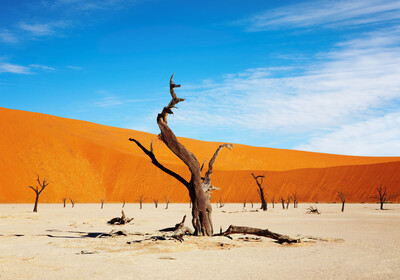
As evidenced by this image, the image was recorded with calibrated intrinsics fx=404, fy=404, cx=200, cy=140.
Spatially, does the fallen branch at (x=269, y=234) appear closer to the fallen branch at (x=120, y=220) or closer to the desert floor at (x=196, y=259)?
the desert floor at (x=196, y=259)

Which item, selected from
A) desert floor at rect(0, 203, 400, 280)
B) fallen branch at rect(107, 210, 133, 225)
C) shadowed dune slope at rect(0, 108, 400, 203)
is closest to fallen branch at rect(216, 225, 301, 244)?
desert floor at rect(0, 203, 400, 280)

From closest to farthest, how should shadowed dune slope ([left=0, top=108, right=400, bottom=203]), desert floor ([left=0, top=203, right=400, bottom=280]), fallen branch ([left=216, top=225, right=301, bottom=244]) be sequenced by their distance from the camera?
desert floor ([left=0, top=203, right=400, bottom=280]) < fallen branch ([left=216, top=225, right=301, bottom=244]) < shadowed dune slope ([left=0, top=108, right=400, bottom=203])

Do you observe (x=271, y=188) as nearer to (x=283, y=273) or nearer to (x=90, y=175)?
(x=90, y=175)

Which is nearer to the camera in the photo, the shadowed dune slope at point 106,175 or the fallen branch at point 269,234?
the fallen branch at point 269,234

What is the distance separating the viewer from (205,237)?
13.6m

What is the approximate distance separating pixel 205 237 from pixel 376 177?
70.5 meters

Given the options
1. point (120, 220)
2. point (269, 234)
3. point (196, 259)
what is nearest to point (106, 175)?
point (120, 220)

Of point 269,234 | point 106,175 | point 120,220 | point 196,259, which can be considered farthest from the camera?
point 106,175

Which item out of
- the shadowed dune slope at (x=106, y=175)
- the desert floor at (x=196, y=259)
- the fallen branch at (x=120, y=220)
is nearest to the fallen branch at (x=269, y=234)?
the desert floor at (x=196, y=259)

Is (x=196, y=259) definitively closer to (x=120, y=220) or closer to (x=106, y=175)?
(x=120, y=220)

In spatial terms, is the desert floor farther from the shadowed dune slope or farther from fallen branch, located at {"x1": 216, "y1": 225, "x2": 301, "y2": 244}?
the shadowed dune slope

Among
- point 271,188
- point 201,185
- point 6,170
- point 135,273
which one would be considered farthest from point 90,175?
point 135,273

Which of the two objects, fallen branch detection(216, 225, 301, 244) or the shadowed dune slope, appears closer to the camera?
fallen branch detection(216, 225, 301, 244)

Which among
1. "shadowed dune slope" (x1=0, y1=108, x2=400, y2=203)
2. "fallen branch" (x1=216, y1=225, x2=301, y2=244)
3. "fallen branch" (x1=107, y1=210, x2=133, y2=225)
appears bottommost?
"fallen branch" (x1=107, y1=210, x2=133, y2=225)
